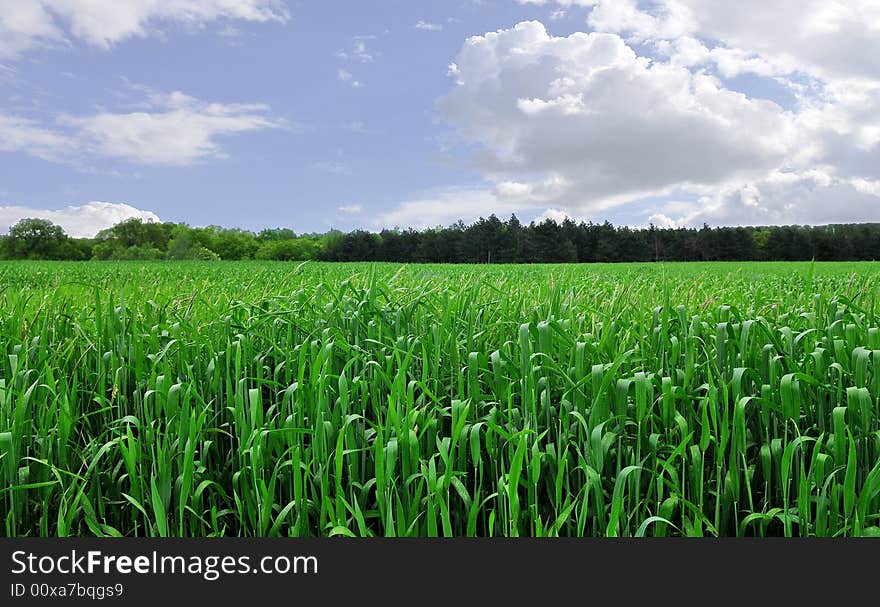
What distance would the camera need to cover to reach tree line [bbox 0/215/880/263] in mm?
69812

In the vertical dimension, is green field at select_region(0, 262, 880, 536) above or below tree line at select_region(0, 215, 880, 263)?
below

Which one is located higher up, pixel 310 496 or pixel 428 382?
pixel 428 382

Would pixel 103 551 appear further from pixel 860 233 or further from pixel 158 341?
pixel 860 233

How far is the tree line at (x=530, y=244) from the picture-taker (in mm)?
69812

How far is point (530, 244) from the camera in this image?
73188mm

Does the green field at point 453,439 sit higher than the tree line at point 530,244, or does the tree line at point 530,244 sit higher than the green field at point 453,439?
the tree line at point 530,244

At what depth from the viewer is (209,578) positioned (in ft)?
6.20

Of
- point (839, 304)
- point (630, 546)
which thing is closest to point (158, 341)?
point (630, 546)

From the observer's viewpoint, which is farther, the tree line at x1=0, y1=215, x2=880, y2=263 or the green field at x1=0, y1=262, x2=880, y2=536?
the tree line at x1=0, y1=215, x2=880, y2=263

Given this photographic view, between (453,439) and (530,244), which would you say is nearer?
(453,439)

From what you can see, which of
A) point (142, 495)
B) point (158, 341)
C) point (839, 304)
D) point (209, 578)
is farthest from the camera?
Result: point (839, 304)

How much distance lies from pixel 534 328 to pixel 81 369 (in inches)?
101

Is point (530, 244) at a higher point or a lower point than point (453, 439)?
higher

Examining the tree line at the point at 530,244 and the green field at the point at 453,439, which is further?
the tree line at the point at 530,244
